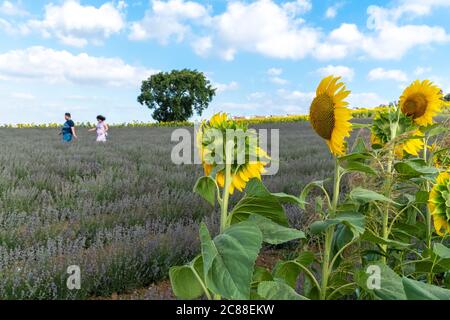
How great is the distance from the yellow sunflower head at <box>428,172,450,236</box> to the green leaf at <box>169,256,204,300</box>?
93cm

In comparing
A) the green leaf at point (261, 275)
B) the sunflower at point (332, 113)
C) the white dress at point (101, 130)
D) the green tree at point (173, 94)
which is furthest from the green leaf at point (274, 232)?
the green tree at point (173, 94)

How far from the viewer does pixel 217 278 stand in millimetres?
907

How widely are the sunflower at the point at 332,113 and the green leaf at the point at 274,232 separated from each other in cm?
44

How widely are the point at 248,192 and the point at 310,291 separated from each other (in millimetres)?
574

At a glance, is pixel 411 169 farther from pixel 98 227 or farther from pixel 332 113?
pixel 98 227

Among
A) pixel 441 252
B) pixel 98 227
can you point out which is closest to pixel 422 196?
pixel 441 252

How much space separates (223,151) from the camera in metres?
1.16

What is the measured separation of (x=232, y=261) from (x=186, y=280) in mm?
275

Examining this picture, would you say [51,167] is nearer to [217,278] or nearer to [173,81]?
[217,278]

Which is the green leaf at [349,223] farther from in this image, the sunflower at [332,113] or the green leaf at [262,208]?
the sunflower at [332,113]

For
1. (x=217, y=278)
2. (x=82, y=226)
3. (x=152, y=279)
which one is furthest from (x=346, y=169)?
(x=82, y=226)

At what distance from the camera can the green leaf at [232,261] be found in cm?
88

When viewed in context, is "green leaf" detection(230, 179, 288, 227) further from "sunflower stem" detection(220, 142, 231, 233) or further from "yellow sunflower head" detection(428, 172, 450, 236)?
"yellow sunflower head" detection(428, 172, 450, 236)

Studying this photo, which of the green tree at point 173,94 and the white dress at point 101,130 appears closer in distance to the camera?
the white dress at point 101,130
